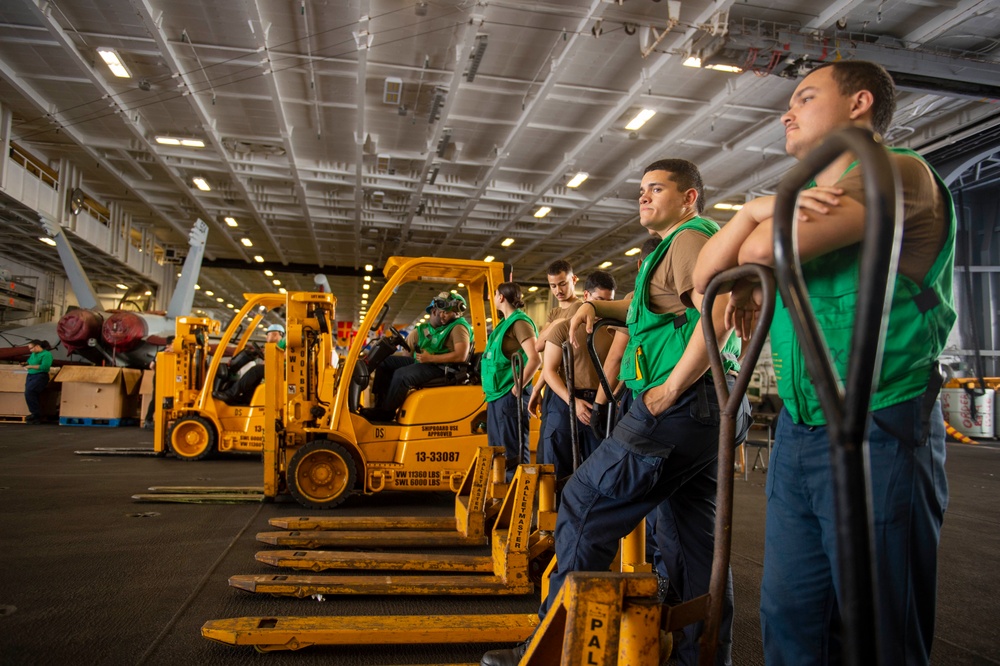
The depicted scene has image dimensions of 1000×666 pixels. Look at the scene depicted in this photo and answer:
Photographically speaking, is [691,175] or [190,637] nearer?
[691,175]

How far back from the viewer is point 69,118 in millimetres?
13906

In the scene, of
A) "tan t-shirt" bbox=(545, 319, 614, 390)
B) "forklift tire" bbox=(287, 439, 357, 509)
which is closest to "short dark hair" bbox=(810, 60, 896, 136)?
"tan t-shirt" bbox=(545, 319, 614, 390)

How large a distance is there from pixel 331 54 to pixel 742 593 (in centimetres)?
1045

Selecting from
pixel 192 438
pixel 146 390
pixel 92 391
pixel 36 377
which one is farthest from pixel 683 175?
pixel 36 377

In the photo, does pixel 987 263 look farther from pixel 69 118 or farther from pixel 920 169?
pixel 69 118

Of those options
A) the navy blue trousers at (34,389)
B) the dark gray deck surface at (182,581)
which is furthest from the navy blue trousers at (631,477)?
the navy blue trousers at (34,389)

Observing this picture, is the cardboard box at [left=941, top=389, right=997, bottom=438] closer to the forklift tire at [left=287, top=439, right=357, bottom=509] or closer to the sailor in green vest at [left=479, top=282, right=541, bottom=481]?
the sailor in green vest at [left=479, top=282, right=541, bottom=481]

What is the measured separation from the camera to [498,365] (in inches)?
192

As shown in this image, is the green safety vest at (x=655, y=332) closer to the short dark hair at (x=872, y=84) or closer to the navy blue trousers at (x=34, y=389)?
the short dark hair at (x=872, y=84)

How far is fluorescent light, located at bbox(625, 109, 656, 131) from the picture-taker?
41.5ft

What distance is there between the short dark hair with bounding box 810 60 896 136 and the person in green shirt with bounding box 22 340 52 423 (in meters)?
16.3

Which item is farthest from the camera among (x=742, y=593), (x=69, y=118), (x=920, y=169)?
(x=69, y=118)

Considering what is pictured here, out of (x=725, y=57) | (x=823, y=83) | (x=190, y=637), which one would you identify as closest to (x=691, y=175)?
(x=823, y=83)

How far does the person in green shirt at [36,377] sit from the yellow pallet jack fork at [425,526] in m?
12.3
